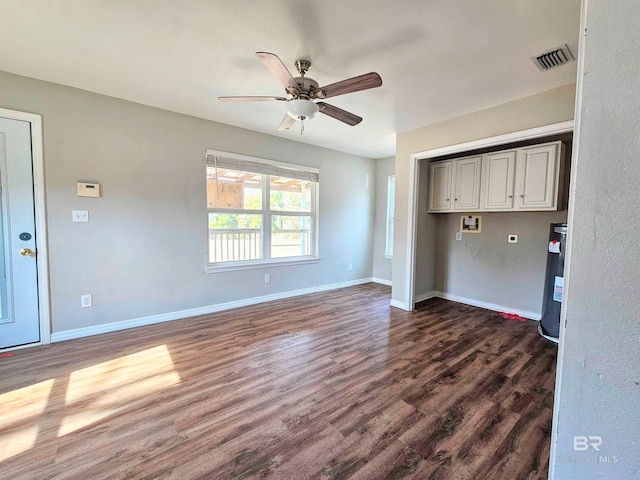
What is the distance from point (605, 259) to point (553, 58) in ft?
7.79

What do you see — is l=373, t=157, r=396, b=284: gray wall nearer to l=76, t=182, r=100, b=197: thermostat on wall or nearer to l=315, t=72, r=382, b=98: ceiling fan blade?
l=315, t=72, r=382, b=98: ceiling fan blade

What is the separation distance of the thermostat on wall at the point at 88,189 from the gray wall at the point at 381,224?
449 centimetres

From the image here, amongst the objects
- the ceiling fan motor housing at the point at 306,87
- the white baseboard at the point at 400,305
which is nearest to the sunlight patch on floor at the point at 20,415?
the ceiling fan motor housing at the point at 306,87

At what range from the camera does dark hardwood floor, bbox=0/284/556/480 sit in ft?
4.71

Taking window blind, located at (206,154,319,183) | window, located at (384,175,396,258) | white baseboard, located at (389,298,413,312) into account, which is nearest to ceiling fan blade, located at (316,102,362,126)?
window blind, located at (206,154,319,183)

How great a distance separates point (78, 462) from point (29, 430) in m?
0.52

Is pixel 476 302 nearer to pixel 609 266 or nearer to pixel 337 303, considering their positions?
pixel 337 303

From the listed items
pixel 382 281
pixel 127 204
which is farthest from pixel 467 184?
pixel 127 204

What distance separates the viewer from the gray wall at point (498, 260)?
11.7ft

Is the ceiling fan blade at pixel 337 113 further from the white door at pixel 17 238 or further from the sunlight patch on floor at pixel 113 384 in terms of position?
the white door at pixel 17 238

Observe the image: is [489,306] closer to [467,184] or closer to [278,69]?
[467,184]

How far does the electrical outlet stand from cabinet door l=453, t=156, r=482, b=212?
4659 millimetres

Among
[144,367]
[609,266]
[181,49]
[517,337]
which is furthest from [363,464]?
[181,49]

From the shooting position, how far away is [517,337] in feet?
9.86
